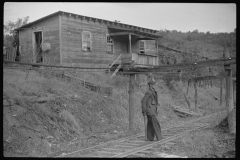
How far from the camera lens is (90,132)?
477 inches

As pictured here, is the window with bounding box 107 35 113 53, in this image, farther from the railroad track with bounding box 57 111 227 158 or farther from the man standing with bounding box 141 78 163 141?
the railroad track with bounding box 57 111 227 158

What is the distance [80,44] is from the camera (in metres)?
21.8

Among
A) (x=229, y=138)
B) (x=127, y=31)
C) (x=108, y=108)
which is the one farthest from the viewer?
(x=127, y=31)

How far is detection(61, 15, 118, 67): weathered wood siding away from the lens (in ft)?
67.5

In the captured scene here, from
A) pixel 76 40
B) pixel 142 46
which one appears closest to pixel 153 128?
pixel 76 40

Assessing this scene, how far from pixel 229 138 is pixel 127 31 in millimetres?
16413

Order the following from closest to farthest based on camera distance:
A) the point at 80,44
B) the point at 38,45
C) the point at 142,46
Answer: the point at 80,44 → the point at 38,45 → the point at 142,46

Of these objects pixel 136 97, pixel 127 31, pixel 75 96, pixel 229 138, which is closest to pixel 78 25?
pixel 127 31

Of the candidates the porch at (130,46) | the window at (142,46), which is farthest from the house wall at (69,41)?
the window at (142,46)

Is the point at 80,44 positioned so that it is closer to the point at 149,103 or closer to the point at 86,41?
the point at 86,41

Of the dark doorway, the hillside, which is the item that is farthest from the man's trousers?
the dark doorway

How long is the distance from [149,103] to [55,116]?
4.22m

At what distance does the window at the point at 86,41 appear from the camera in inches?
875

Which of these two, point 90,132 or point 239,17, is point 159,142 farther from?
point 239,17
